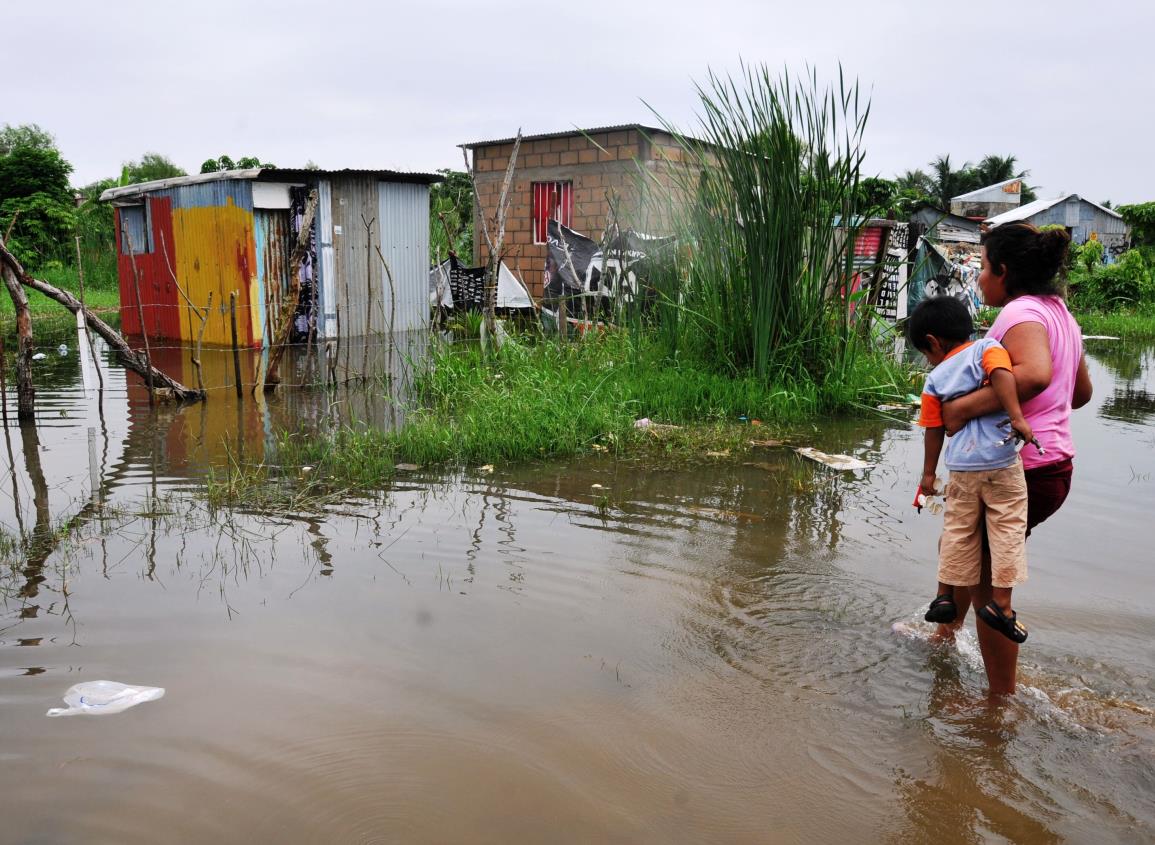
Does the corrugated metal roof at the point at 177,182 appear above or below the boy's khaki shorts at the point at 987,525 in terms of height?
above

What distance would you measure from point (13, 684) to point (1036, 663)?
3236 mm

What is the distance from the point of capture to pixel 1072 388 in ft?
8.19

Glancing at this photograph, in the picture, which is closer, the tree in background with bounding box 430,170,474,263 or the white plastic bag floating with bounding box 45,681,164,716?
the white plastic bag floating with bounding box 45,681,164,716

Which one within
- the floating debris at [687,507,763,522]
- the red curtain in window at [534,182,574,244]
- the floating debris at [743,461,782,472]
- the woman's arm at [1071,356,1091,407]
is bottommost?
the floating debris at [687,507,763,522]

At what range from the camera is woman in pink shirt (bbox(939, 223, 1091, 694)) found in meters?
2.35

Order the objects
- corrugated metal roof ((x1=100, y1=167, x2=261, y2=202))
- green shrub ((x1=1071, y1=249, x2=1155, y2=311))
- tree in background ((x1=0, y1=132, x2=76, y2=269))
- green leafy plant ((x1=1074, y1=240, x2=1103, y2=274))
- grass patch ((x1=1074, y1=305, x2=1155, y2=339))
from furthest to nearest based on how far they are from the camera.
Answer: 1. green leafy plant ((x1=1074, y1=240, x2=1103, y2=274))
2. tree in background ((x1=0, y1=132, x2=76, y2=269))
3. green shrub ((x1=1071, y1=249, x2=1155, y2=311))
4. grass patch ((x1=1074, y1=305, x2=1155, y2=339))
5. corrugated metal roof ((x1=100, y1=167, x2=261, y2=202))

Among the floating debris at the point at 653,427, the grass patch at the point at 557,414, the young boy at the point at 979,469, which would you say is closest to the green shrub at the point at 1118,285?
the grass patch at the point at 557,414

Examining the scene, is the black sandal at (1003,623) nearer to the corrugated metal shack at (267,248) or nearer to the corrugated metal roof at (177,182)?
the corrugated metal shack at (267,248)

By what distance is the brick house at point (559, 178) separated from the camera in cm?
1309

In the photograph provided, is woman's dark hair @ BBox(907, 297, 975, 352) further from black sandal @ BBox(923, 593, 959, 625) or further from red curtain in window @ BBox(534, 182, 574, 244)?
red curtain in window @ BBox(534, 182, 574, 244)

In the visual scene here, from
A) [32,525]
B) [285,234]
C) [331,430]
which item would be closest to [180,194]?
[285,234]

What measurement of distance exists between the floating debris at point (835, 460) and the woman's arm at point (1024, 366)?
3.30 meters

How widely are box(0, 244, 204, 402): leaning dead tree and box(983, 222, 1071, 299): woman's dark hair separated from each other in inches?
Result: 263

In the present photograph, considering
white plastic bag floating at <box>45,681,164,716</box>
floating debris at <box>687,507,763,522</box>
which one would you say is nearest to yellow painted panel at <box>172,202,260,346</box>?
floating debris at <box>687,507,763,522</box>
